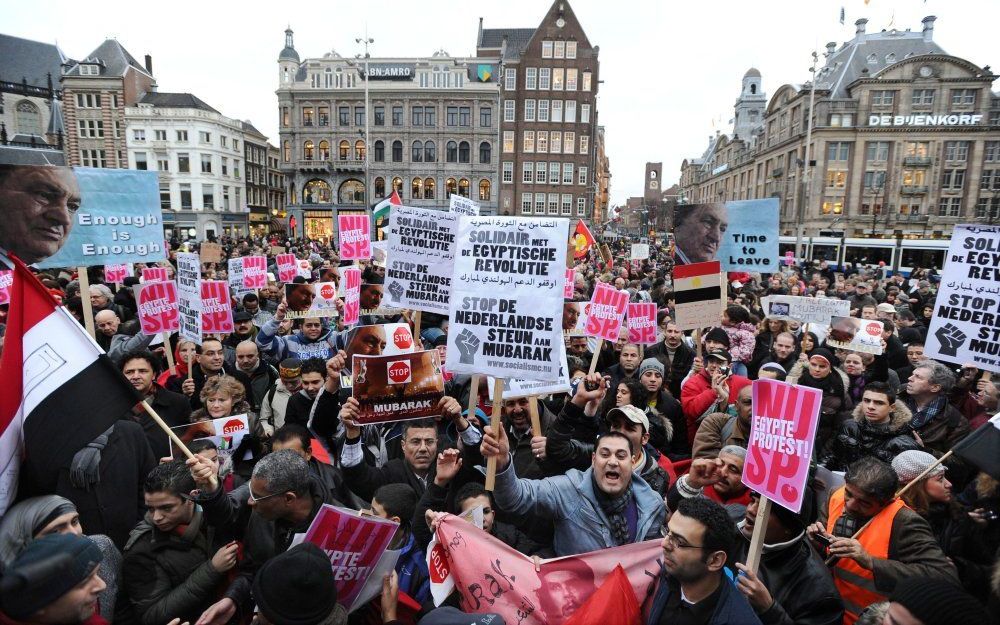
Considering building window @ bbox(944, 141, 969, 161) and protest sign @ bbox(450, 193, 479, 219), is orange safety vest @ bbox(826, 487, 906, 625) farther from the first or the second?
building window @ bbox(944, 141, 969, 161)

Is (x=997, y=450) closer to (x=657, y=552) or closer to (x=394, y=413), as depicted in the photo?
(x=657, y=552)

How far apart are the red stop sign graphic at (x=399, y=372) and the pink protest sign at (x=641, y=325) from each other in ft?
15.8

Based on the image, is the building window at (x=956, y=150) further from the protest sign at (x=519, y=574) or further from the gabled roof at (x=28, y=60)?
the gabled roof at (x=28, y=60)

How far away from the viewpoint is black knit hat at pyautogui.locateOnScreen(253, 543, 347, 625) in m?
2.24

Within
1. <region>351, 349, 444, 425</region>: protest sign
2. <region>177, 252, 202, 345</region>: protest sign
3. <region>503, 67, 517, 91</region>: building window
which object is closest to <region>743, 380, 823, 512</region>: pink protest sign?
<region>351, 349, 444, 425</region>: protest sign

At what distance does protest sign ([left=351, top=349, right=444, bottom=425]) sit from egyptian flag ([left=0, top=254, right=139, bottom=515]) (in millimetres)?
1433

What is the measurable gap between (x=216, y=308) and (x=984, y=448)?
7.84m

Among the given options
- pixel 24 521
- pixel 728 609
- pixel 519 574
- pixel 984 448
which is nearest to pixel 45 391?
pixel 24 521

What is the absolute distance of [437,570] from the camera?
2.93 meters

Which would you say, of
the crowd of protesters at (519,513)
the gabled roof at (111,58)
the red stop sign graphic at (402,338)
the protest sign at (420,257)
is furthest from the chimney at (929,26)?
the gabled roof at (111,58)

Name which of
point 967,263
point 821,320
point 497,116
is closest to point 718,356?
point 967,263

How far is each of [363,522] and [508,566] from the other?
0.79m

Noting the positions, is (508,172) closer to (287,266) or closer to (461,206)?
(287,266)

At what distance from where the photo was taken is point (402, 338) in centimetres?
611
